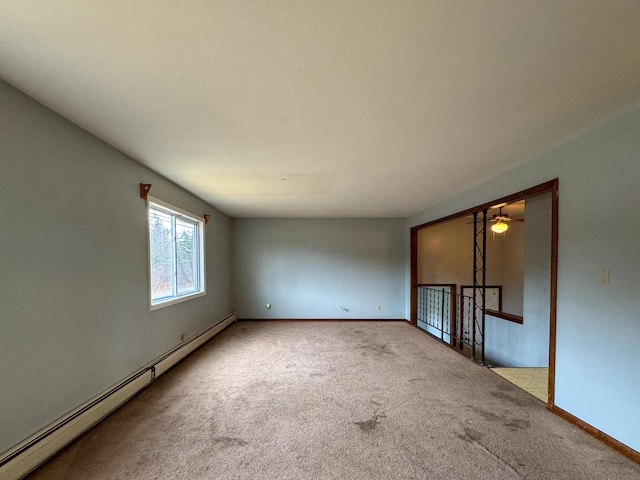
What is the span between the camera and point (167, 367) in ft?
10.0

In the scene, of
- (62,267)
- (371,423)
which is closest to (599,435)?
(371,423)

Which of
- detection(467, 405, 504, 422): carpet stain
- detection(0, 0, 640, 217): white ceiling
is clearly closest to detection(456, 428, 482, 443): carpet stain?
detection(467, 405, 504, 422): carpet stain

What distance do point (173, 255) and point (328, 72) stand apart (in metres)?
3.18

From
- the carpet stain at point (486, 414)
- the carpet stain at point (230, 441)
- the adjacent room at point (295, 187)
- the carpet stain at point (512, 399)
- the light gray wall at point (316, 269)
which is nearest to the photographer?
the adjacent room at point (295, 187)

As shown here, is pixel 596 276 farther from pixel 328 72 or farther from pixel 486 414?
pixel 328 72

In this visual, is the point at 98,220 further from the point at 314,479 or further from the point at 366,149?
the point at 314,479

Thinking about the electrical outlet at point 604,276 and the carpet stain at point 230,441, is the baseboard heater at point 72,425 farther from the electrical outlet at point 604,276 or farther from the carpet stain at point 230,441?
the electrical outlet at point 604,276

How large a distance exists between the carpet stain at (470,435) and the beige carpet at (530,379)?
0.97 metres

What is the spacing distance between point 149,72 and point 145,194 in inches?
67.9

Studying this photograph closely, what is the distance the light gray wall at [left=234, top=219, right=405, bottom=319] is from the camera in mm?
5797

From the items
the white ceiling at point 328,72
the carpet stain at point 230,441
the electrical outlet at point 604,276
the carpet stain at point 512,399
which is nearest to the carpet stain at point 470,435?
the carpet stain at point 512,399

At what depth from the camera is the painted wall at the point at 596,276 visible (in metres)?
1.75

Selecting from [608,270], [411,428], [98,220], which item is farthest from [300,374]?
[608,270]

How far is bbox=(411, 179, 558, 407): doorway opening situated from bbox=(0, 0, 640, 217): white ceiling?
1088mm
